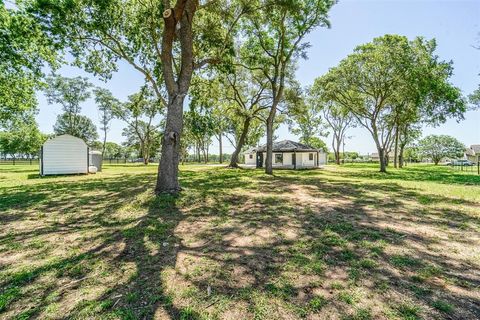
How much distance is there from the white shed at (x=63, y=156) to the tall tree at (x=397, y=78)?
72.0 ft

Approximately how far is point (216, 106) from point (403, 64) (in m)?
16.7

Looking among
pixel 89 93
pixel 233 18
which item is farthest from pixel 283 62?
pixel 89 93

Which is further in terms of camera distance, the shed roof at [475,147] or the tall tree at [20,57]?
the shed roof at [475,147]

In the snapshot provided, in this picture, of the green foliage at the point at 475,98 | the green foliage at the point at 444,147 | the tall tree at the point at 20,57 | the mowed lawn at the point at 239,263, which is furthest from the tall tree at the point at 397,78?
the green foliage at the point at 444,147

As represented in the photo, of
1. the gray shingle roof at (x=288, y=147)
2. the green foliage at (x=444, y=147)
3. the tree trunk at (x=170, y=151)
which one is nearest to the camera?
the tree trunk at (x=170, y=151)

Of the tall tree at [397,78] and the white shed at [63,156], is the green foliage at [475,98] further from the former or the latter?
the white shed at [63,156]

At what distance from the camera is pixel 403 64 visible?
63.1 ft

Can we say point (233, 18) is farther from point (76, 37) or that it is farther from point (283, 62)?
point (76, 37)

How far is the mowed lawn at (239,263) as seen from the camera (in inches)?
97.7

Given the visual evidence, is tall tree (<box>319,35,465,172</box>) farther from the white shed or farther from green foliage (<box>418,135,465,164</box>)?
green foliage (<box>418,135,465,164</box>)

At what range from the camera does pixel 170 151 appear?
8258mm

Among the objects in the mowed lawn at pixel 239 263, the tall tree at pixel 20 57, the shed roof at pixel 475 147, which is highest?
the tall tree at pixel 20 57

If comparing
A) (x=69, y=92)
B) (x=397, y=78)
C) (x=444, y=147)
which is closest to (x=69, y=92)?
(x=69, y=92)

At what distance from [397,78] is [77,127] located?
170ft
